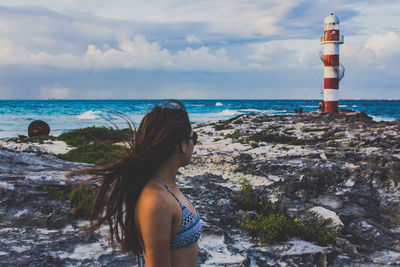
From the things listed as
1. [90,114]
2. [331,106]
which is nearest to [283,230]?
[331,106]

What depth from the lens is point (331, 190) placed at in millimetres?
6234

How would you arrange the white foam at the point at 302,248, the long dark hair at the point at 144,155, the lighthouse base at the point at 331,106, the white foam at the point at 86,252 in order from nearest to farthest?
1. the long dark hair at the point at 144,155
2. the white foam at the point at 86,252
3. the white foam at the point at 302,248
4. the lighthouse base at the point at 331,106

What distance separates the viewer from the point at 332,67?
86.5 ft

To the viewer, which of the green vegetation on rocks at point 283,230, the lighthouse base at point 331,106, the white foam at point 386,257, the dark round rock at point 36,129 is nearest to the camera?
the white foam at point 386,257

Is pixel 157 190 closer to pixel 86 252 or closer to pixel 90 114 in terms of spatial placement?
pixel 86 252

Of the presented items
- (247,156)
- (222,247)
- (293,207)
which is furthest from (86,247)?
(247,156)

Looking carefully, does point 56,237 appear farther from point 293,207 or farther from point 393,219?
point 393,219

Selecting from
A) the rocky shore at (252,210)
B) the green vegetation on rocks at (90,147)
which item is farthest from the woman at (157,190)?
the green vegetation on rocks at (90,147)

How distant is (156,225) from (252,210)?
4.17m

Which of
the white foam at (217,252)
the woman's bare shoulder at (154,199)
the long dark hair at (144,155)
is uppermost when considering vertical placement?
the long dark hair at (144,155)

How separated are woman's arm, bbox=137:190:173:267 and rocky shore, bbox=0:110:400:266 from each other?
864 mm

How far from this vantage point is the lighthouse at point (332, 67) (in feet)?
86.6

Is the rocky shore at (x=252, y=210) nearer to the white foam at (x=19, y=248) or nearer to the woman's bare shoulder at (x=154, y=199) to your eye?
the white foam at (x=19, y=248)

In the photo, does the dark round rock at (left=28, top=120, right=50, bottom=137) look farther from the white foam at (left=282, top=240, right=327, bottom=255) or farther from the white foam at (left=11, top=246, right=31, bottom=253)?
the white foam at (left=282, top=240, right=327, bottom=255)
